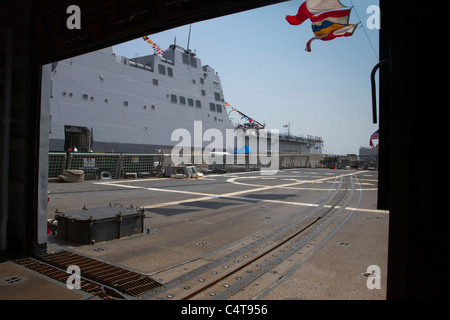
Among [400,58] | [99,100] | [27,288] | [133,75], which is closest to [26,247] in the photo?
[27,288]

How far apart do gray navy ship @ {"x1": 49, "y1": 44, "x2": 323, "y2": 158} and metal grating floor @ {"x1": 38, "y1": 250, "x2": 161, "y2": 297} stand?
1873cm

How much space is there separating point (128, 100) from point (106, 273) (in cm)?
2427

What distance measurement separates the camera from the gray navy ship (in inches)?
854

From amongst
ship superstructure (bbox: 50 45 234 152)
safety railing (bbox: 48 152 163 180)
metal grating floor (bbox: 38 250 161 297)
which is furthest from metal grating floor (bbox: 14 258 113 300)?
ship superstructure (bbox: 50 45 234 152)

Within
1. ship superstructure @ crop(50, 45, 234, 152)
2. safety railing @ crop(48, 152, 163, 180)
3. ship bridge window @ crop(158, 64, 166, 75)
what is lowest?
safety railing @ crop(48, 152, 163, 180)

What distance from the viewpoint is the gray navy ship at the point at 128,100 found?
21.7 m

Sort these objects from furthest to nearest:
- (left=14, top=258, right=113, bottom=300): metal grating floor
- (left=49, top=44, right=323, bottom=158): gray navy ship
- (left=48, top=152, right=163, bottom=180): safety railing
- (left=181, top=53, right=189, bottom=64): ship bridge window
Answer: (left=181, top=53, right=189, bottom=64): ship bridge window → (left=49, top=44, right=323, bottom=158): gray navy ship → (left=48, top=152, right=163, bottom=180): safety railing → (left=14, top=258, right=113, bottom=300): metal grating floor

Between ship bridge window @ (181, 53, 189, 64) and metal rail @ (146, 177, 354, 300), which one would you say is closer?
metal rail @ (146, 177, 354, 300)

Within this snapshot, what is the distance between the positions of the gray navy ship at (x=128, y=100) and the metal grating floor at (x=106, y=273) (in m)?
18.7

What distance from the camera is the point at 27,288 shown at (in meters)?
3.39

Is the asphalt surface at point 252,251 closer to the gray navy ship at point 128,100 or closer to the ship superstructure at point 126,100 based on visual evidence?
the ship superstructure at point 126,100

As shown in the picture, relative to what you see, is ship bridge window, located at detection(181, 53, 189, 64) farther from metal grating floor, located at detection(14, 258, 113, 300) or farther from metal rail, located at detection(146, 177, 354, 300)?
metal grating floor, located at detection(14, 258, 113, 300)

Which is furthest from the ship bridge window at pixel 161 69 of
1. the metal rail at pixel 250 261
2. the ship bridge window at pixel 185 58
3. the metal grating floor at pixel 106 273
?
the metal grating floor at pixel 106 273

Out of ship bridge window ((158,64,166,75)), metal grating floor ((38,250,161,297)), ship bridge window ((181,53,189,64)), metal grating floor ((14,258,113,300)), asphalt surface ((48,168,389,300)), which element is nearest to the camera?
Answer: metal grating floor ((14,258,113,300))
